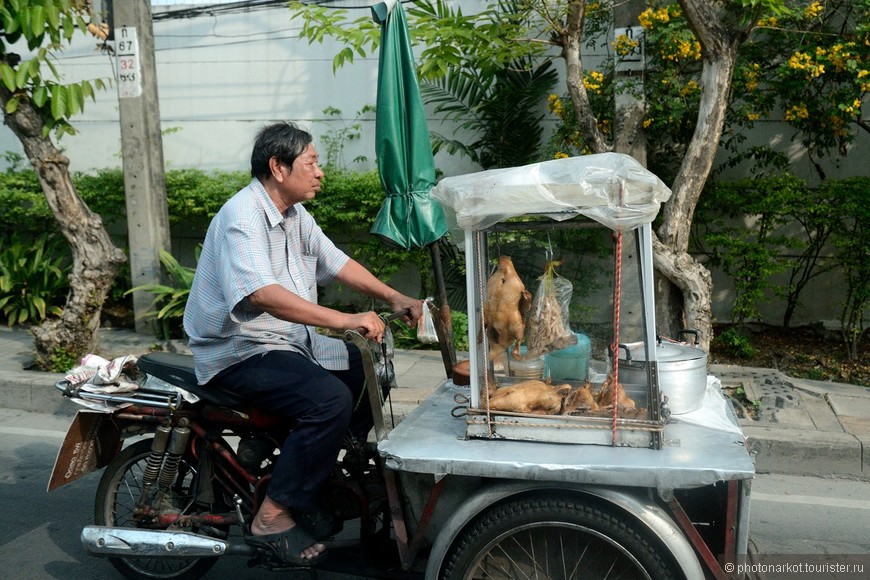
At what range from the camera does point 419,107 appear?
3.64 metres

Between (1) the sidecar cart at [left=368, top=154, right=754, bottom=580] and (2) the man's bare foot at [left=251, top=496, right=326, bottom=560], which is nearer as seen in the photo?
(1) the sidecar cart at [left=368, top=154, right=754, bottom=580]

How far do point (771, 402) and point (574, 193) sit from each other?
3.70 metres

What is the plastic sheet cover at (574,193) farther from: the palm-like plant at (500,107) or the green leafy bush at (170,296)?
Result: the palm-like plant at (500,107)

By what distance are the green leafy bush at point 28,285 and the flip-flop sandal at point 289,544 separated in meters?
6.02

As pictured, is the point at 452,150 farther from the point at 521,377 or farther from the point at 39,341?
the point at 521,377

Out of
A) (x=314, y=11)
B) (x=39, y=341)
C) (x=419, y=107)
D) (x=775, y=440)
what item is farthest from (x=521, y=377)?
(x=39, y=341)

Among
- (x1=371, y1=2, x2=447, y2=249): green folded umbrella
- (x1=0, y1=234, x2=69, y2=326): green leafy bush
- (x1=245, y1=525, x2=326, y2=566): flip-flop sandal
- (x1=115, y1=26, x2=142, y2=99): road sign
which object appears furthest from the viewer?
(x1=0, y1=234, x2=69, y2=326): green leafy bush

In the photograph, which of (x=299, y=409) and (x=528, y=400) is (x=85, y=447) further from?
Result: (x=528, y=400)

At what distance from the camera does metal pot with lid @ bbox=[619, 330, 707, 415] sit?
9.60 feet

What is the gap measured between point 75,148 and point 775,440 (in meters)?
8.68

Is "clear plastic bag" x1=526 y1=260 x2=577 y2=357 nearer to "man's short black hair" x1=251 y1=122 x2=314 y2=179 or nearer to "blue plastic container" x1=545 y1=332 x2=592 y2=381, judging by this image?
"blue plastic container" x1=545 y1=332 x2=592 y2=381

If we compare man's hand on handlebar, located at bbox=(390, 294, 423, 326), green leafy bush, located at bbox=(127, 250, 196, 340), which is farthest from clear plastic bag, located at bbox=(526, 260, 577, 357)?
green leafy bush, located at bbox=(127, 250, 196, 340)

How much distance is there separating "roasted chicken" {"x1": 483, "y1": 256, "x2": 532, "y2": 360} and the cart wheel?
637mm

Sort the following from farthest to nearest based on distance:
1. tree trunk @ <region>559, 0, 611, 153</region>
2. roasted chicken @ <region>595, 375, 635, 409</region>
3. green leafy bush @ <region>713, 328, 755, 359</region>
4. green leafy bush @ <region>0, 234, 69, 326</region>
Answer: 1. green leafy bush @ <region>0, 234, 69, 326</region>
2. green leafy bush @ <region>713, 328, 755, 359</region>
3. tree trunk @ <region>559, 0, 611, 153</region>
4. roasted chicken @ <region>595, 375, 635, 409</region>
